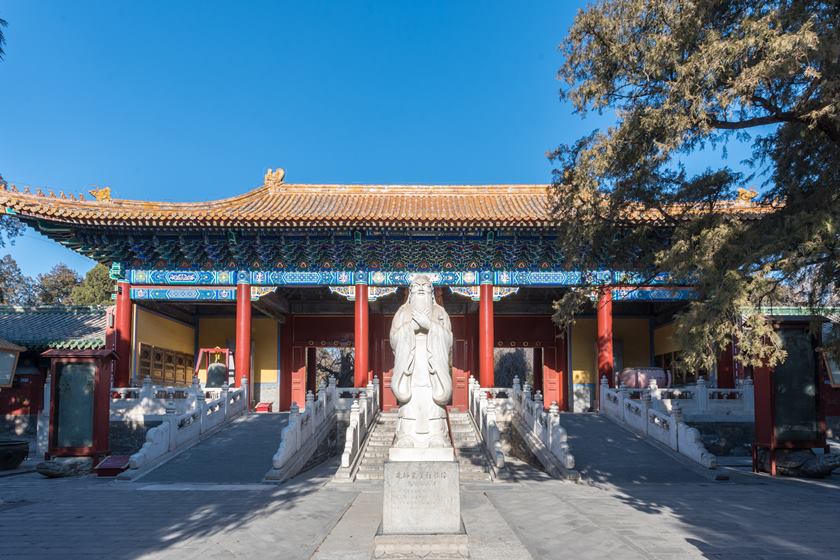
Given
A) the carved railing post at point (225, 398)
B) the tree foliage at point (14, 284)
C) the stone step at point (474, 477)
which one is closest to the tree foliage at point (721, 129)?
the stone step at point (474, 477)

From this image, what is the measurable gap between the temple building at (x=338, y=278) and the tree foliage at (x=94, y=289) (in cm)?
1549

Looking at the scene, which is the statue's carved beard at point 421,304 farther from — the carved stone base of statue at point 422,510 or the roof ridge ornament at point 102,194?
the roof ridge ornament at point 102,194

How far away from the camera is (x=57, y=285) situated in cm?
3728

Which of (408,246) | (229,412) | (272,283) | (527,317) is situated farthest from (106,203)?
(527,317)

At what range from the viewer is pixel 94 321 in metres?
19.7

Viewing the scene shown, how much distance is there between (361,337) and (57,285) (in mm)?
27885

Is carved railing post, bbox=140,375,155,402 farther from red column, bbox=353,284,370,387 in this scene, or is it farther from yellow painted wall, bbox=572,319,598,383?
yellow painted wall, bbox=572,319,598,383

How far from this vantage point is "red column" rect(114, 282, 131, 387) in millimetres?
15648

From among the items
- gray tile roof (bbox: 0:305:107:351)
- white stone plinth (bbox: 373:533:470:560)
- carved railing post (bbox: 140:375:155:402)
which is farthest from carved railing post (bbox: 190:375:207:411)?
white stone plinth (bbox: 373:533:470:560)

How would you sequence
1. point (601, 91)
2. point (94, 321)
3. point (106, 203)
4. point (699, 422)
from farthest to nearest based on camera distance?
point (94, 321), point (106, 203), point (699, 422), point (601, 91)

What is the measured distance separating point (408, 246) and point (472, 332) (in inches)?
191

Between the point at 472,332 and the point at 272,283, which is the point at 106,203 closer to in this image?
the point at 272,283

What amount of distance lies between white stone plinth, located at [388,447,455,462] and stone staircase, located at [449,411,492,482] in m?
4.57

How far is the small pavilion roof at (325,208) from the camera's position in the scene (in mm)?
14992
